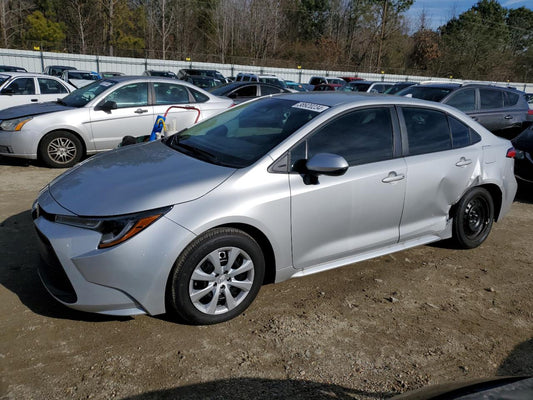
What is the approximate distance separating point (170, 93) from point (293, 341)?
6.60 m

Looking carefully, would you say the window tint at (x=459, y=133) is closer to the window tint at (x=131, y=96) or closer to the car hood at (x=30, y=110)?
the window tint at (x=131, y=96)

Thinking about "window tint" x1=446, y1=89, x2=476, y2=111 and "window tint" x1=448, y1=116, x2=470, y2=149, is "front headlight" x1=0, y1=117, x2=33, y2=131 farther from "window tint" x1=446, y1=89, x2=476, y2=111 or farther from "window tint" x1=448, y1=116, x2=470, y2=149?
"window tint" x1=446, y1=89, x2=476, y2=111

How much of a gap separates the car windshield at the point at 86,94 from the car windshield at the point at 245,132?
453 centimetres

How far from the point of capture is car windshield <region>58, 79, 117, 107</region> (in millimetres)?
7939

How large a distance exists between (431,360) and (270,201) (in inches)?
59.9

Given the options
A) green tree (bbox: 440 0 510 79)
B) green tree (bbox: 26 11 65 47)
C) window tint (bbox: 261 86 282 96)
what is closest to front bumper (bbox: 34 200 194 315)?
window tint (bbox: 261 86 282 96)

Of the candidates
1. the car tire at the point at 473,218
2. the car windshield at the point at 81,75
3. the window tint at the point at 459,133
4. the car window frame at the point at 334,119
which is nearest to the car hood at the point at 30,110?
the car window frame at the point at 334,119

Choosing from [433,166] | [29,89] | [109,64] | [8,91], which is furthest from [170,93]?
[109,64]

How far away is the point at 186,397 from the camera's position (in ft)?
8.05

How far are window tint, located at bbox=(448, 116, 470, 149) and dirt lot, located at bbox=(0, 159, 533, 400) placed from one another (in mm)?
1286

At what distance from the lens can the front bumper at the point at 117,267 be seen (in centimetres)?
272

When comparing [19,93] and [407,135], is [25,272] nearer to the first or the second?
[407,135]

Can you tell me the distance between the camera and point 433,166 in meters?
4.03

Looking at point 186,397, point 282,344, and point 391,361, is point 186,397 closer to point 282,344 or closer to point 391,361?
point 282,344
